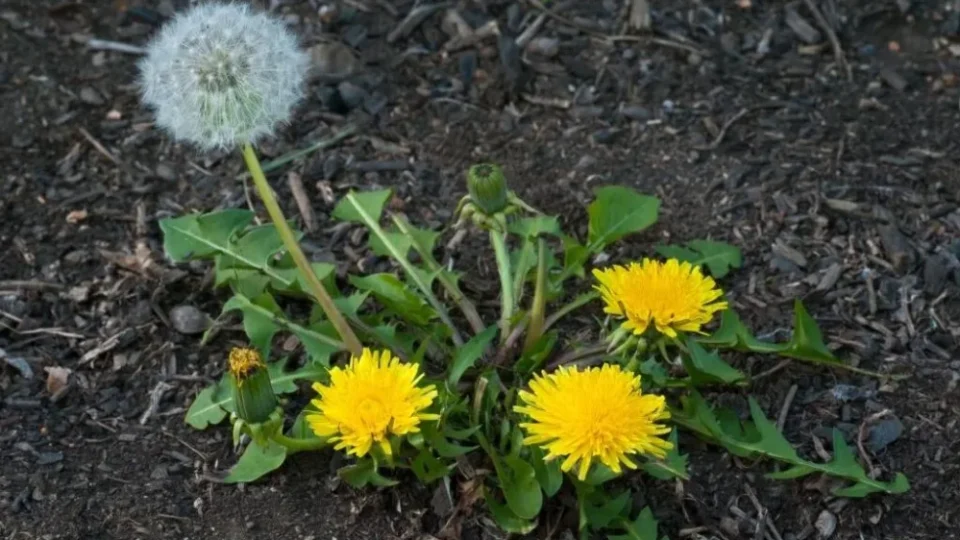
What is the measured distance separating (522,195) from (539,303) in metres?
0.73

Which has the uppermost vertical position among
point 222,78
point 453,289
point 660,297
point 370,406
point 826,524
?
point 222,78

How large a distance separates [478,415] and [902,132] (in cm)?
167

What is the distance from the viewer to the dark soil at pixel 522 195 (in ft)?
9.61

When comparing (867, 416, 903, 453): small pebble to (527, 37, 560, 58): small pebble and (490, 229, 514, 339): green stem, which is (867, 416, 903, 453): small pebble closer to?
(490, 229, 514, 339): green stem

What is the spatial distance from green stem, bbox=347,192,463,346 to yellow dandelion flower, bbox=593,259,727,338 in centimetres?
52

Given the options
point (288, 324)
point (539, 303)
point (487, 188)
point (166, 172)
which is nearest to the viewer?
point (487, 188)

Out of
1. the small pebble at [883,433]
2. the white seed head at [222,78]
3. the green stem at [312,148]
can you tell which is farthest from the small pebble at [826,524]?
the green stem at [312,148]

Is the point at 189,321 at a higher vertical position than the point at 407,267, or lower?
lower

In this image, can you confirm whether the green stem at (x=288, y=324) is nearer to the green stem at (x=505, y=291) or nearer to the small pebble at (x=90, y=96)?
the green stem at (x=505, y=291)

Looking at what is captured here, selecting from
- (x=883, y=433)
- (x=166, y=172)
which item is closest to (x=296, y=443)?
(x=166, y=172)

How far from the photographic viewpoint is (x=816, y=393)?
3148mm

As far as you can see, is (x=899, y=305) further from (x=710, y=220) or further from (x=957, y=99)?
(x=957, y=99)

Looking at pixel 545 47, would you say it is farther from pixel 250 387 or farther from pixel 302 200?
pixel 250 387

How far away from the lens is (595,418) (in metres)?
2.45
